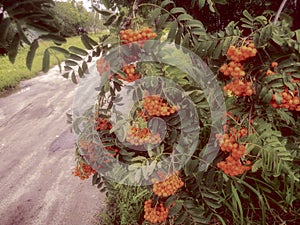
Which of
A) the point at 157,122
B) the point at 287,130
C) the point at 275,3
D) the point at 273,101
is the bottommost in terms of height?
the point at 287,130

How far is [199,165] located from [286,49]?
0.96m

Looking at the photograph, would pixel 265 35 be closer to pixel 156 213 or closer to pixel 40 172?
pixel 156 213

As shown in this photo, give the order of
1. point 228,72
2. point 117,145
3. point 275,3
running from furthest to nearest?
1. point 275,3
2. point 117,145
3. point 228,72

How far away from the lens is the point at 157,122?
6.64ft

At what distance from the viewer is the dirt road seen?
429cm

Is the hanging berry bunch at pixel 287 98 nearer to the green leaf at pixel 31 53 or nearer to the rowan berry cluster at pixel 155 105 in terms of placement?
the rowan berry cluster at pixel 155 105

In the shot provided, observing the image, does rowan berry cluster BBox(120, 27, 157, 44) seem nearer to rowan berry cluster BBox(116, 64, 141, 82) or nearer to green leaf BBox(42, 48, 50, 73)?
rowan berry cluster BBox(116, 64, 141, 82)

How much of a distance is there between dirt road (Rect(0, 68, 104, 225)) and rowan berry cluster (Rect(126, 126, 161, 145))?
8.19ft

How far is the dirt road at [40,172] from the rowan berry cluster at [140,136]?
2.49 meters

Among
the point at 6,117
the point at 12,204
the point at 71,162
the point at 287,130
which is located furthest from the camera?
the point at 6,117

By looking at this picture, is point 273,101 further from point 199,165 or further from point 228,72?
point 199,165

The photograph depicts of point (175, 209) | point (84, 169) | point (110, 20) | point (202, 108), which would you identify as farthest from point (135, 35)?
point (175, 209)

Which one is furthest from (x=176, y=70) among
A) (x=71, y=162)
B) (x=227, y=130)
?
(x=71, y=162)

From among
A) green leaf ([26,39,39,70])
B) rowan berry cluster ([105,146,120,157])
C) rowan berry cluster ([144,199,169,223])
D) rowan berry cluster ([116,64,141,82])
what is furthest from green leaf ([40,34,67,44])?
rowan berry cluster ([144,199,169,223])
